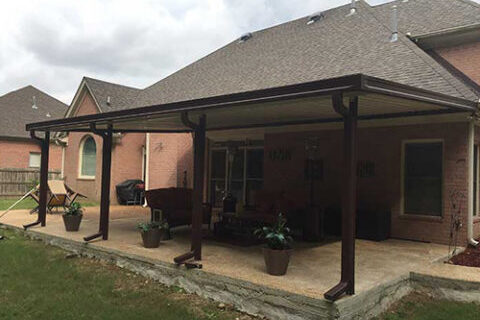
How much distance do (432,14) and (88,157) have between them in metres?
14.4

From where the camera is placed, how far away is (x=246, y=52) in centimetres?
1302

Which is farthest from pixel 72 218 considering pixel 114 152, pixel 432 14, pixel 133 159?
pixel 432 14

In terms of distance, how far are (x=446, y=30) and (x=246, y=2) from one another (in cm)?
859

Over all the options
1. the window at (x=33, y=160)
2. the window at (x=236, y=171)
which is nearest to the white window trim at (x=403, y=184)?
the window at (x=236, y=171)

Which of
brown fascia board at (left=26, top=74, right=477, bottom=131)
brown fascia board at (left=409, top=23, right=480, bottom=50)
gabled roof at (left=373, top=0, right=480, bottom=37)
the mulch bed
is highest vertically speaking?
gabled roof at (left=373, top=0, right=480, bottom=37)

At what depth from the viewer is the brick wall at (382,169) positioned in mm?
7398

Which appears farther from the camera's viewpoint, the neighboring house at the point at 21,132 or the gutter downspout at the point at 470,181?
the neighboring house at the point at 21,132

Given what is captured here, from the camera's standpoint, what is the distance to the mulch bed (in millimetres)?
6121

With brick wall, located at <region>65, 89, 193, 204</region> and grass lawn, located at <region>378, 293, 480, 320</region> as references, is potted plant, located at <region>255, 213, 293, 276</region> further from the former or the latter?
brick wall, located at <region>65, 89, 193, 204</region>

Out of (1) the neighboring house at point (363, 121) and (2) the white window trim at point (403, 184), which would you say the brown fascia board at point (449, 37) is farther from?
(2) the white window trim at point (403, 184)

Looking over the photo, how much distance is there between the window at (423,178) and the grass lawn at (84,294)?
495 cm

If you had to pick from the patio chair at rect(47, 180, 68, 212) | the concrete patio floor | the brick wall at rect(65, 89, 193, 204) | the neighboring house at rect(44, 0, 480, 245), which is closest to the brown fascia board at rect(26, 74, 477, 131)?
the neighboring house at rect(44, 0, 480, 245)

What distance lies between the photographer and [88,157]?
1772 centimetres

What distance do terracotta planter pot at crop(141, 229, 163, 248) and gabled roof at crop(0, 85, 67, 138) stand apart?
19593mm
